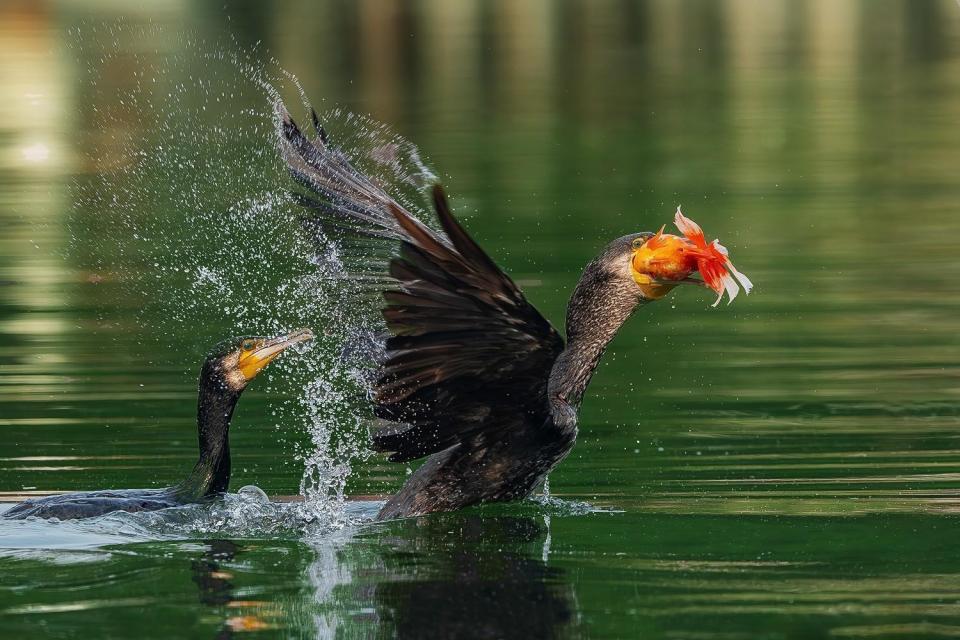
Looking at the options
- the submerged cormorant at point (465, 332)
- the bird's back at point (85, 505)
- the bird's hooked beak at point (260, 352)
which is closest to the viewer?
the submerged cormorant at point (465, 332)

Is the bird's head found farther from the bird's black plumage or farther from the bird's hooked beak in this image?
the bird's black plumage

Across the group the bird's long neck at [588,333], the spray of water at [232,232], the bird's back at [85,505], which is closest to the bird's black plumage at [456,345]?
the bird's long neck at [588,333]

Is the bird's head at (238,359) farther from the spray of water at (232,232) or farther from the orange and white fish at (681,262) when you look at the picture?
the orange and white fish at (681,262)

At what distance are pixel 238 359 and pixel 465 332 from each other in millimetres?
2003

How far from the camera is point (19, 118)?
25.8m

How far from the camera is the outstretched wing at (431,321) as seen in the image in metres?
7.28

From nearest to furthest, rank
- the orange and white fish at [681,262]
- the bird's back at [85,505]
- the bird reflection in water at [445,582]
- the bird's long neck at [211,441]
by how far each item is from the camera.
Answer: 1. the bird reflection in water at [445,582]
2. the orange and white fish at [681,262]
3. the bird's back at [85,505]
4. the bird's long neck at [211,441]

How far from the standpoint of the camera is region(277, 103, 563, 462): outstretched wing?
23.9 feet

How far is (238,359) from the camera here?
9.12m

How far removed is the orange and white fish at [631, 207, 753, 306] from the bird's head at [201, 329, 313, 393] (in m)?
2.05

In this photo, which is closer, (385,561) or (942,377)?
(385,561)

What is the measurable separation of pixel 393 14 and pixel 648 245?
30119 mm

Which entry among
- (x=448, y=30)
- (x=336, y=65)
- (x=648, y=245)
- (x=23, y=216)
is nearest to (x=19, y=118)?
(x=336, y=65)

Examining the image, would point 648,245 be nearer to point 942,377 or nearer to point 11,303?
point 942,377
